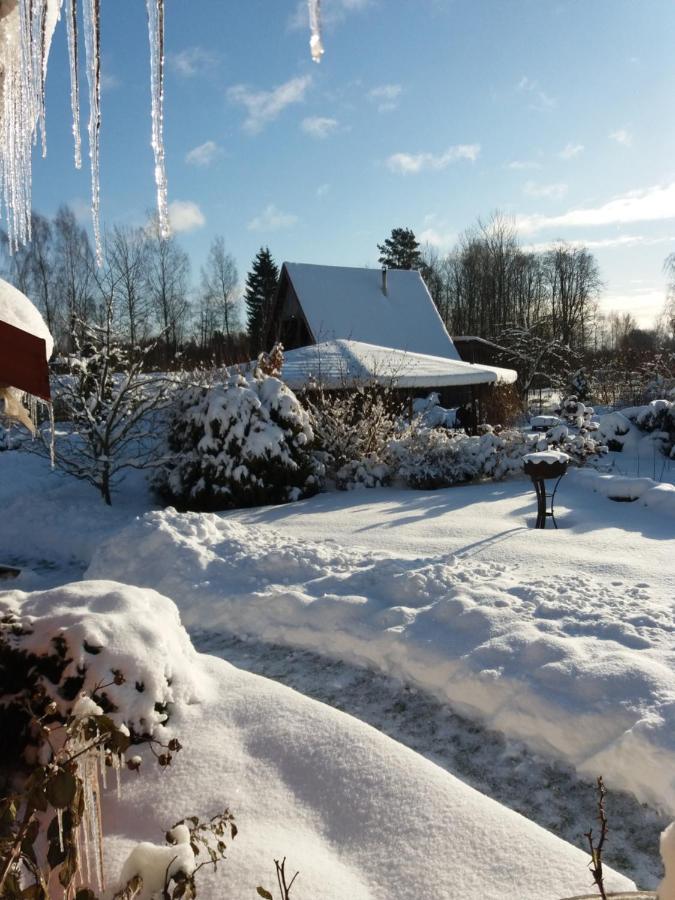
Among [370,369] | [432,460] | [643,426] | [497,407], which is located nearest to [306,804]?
[432,460]

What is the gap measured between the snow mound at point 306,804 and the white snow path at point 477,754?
674 millimetres

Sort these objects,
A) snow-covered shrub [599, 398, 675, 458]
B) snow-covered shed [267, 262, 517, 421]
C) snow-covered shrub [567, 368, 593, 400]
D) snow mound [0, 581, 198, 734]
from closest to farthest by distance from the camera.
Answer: snow mound [0, 581, 198, 734] < snow-covered shrub [599, 398, 675, 458] < snow-covered shrub [567, 368, 593, 400] < snow-covered shed [267, 262, 517, 421]

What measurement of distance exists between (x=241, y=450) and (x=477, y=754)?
23.5 ft

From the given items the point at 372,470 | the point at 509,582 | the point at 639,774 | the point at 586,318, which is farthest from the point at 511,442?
the point at 586,318

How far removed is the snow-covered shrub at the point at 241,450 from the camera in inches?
392

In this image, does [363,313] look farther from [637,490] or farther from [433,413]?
[637,490]

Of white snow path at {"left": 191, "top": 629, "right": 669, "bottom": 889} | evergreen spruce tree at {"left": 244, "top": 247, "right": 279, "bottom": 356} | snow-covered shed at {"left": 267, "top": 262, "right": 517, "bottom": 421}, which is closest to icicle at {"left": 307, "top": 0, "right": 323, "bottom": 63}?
white snow path at {"left": 191, "top": 629, "right": 669, "bottom": 889}

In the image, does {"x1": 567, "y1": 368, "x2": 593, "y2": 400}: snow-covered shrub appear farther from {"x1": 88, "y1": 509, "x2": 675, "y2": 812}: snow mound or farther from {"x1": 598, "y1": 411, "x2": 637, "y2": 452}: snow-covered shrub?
{"x1": 88, "y1": 509, "x2": 675, "y2": 812}: snow mound

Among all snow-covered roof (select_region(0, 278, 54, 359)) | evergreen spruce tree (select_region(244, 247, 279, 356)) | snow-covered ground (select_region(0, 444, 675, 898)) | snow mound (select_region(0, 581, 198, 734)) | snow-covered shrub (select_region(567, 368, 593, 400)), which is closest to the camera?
snow-covered roof (select_region(0, 278, 54, 359))

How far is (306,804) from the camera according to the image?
91.4 inches

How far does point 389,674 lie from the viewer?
4383 millimetres

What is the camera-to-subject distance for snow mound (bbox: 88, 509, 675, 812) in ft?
10.9

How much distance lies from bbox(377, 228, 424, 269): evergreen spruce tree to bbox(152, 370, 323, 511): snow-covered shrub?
38173 millimetres

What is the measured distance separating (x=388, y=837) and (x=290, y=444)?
8415 millimetres
